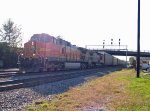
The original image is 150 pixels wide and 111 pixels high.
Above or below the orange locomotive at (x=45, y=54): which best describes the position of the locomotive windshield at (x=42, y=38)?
above

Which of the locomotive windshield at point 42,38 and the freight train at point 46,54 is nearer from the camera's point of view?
the freight train at point 46,54

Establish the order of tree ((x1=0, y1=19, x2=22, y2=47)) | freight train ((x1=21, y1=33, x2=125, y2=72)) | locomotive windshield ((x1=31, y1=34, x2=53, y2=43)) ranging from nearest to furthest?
freight train ((x1=21, y1=33, x2=125, y2=72)) < locomotive windshield ((x1=31, y1=34, x2=53, y2=43)) < tree ((x1=0, y1=19, x2=22, y2=47))

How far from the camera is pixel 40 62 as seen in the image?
27719 millimetres

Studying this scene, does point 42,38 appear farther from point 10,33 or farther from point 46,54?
point 10,33

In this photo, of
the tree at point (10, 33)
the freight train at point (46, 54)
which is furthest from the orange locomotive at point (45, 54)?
the tree at point (10, 33)

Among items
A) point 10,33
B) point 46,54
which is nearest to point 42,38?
point 46,54

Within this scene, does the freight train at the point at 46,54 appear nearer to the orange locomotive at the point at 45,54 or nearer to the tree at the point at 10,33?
the orange locomotive at the point at 45,54

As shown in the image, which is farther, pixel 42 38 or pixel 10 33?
pixel 10 33

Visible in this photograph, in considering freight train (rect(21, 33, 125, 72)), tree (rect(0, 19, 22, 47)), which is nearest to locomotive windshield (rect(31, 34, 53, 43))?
freight train (rect(21, 33, 125, 72))

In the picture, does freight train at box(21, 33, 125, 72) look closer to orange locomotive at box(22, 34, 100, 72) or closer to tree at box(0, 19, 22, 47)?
orange locomotive at box(22, 34, 100, 72)

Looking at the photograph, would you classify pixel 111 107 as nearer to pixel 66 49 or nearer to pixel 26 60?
pixel 26 60

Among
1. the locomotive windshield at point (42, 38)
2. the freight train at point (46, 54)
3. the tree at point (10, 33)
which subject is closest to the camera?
the freight train at point (46, 54)

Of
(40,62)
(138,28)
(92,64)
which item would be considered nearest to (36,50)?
(40,62)

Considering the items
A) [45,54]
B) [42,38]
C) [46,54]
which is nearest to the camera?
[45,54]
